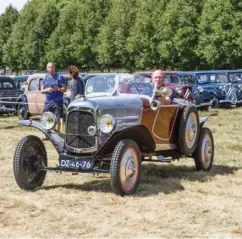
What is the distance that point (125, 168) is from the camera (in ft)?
27.1

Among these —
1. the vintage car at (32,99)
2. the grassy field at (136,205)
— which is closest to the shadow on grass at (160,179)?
the grassy field at (136,205)

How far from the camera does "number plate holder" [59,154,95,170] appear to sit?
27.7 ft

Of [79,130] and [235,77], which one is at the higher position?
[235,77]

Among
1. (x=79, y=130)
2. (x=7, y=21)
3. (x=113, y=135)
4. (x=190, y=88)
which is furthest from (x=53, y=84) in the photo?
(x=7, y=21)

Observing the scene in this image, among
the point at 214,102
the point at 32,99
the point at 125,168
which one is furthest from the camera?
the point at 214,102

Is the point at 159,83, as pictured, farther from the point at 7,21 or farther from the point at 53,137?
the point at 7,21

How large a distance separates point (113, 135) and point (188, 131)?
6.04 ft

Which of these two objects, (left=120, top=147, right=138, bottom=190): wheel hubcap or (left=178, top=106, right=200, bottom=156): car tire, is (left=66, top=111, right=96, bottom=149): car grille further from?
(left=178, top=106, right=200, bottom=156): car tire

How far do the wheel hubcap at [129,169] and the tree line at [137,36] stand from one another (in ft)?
91.5

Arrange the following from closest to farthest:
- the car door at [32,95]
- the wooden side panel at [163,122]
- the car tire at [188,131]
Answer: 1. the wooden side panel at [163,122]
2. the car tire at [188,131]
3. the car door at [32,95]

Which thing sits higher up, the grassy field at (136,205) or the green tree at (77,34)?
the green tree at (77,34)

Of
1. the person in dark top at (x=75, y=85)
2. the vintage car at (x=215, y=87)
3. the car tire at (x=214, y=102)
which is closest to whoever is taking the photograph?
the person in dark top at (x=75, y=85)

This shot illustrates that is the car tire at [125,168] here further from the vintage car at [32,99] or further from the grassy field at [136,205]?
the vintage car at [32,99]

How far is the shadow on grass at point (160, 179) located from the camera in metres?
8.76
